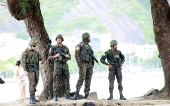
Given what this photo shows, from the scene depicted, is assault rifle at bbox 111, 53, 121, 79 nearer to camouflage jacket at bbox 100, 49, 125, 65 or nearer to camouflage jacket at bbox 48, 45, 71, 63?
camouflage jacket at bbox 100, 49, 125, 65

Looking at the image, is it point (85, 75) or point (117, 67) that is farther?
point (117, 67)

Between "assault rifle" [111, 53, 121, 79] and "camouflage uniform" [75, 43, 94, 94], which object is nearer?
"camouflage uniform" [75, 43, 94, 94]

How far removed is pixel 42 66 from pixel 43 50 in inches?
17.4

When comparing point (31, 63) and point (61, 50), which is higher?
point (61, 50)

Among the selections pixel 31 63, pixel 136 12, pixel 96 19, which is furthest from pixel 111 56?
pixel 136 12

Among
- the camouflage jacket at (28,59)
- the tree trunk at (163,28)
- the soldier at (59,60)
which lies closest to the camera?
the camouflage jacket at (28,59)

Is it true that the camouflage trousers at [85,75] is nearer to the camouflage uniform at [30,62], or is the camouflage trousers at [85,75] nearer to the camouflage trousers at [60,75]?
the camouflage trousers at [60,75]

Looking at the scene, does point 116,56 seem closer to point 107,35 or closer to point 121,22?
point 107,35

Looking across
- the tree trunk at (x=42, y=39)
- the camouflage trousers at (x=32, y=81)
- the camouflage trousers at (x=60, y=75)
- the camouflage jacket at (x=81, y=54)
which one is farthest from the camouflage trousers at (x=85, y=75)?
the camouflage trousers at (x=32, y=81)

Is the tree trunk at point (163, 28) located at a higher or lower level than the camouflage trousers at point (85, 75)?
higher

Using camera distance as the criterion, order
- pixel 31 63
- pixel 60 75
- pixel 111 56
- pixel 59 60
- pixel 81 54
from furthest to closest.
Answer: pixel 111 56
pixel 81 54
pixel 60 75
pixel 59 60
pixel 31 63

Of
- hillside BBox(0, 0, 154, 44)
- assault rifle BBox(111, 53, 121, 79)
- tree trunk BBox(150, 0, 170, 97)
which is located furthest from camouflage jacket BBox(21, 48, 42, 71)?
hillside BBox(0, 0, 154, 44)

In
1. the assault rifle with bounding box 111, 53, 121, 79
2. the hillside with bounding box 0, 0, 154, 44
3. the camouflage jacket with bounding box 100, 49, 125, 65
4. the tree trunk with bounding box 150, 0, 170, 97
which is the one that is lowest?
the assault rifle with bounding box 111, 53, 121, 79

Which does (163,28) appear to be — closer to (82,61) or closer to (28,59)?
(82,61)
